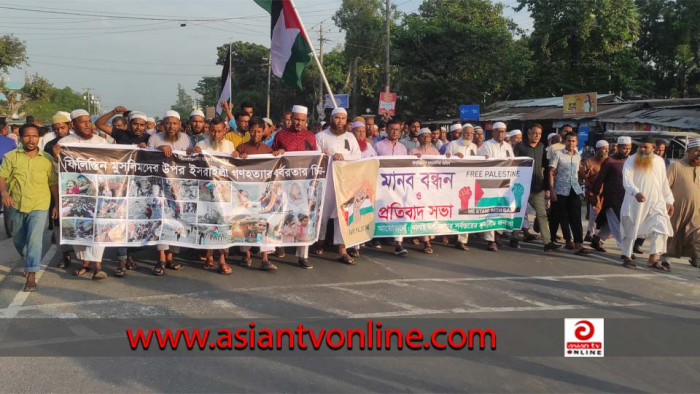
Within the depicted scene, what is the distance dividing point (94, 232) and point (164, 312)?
1727 millimetres

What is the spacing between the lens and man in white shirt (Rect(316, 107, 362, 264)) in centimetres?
731

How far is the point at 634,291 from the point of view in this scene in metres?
6.49

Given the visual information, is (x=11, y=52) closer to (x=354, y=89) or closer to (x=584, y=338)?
(x=354, y=89)

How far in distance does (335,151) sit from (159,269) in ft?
8.75

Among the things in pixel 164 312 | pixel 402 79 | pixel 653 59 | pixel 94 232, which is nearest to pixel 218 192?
pixel 94 232

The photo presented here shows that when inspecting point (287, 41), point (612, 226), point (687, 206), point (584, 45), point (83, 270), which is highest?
point (584, 45)

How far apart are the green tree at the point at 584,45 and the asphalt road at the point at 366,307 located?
78.1 feet

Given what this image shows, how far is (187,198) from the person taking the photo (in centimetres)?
665

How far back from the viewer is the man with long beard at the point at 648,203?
7656 mm

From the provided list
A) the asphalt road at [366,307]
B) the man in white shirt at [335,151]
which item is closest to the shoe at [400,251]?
the asphalt road at [366,307]

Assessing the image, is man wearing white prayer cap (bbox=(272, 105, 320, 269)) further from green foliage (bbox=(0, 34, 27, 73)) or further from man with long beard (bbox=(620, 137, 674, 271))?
green foliage (bbox=(0, 34, 27, 73))

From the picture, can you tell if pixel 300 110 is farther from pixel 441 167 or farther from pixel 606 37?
pixel 606 37

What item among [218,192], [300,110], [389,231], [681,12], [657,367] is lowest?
[657,367]

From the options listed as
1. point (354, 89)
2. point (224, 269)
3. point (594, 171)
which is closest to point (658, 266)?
point (594, 171)
